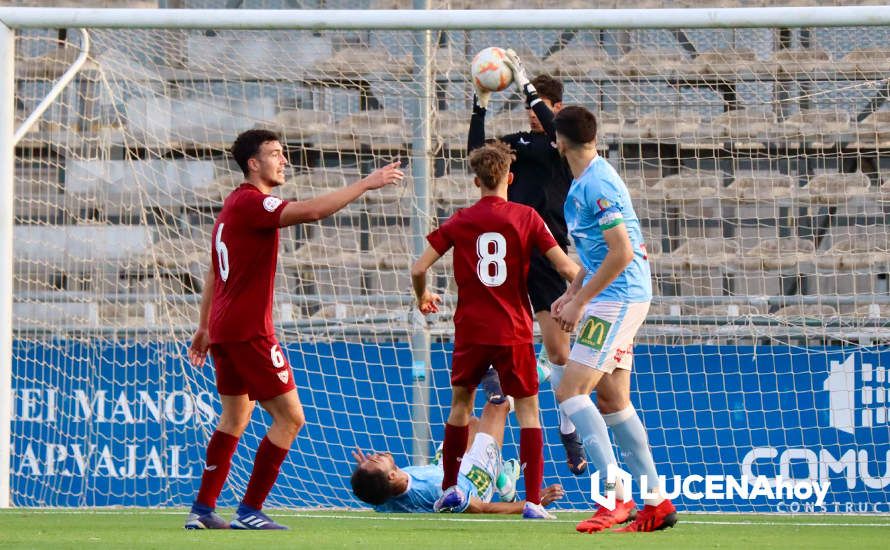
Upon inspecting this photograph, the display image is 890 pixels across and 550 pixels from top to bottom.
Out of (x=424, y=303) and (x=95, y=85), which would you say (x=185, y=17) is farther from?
(x=424, y=303)

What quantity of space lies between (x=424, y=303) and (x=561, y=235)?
1179mm

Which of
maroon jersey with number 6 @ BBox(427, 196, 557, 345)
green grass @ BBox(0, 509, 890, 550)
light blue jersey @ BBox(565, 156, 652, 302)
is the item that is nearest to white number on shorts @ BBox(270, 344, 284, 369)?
green grass @ BBox(0, 509, 890, 550)

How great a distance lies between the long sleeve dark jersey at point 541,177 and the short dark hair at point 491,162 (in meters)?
0.79

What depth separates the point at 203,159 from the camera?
11.1m

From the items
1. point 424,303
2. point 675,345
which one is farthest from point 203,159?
point 424,303

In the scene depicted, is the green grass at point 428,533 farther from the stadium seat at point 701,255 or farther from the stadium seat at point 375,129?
the stadium seat at point 375,129

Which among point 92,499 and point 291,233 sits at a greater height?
point 291,233

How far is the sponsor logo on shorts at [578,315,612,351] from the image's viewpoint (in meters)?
5.07

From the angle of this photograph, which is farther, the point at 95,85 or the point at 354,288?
the point at 354,288

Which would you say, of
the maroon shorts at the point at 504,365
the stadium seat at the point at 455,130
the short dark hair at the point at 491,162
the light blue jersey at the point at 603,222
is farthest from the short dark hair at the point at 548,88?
the stadium seat at the point at 455,130

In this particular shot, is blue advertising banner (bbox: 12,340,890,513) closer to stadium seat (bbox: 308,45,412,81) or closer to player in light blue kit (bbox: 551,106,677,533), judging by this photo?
stadium seat (bbox: 308,45,412,81)

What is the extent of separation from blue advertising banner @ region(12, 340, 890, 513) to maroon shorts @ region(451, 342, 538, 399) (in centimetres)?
225

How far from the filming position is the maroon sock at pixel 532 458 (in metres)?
6.04

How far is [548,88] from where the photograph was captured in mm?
6883
